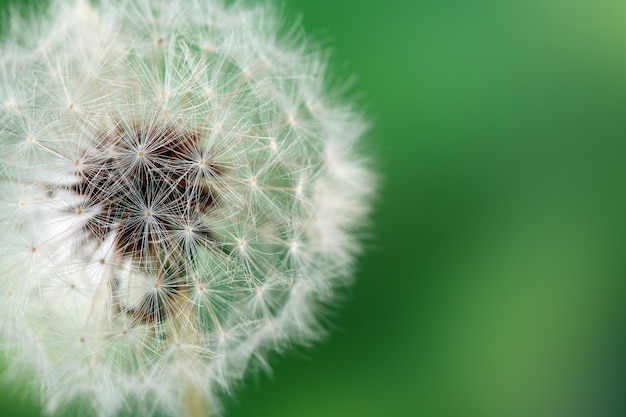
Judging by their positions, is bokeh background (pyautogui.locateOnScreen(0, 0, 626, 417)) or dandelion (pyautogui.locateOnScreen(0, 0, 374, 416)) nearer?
dandelion (pyautogui.locateOnScreen(0, 0, 374, 416))

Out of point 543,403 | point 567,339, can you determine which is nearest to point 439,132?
point 567,339

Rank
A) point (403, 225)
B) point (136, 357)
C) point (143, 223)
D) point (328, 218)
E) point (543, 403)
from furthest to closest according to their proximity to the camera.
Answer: point (403, 225) < point (543, 403) < point (328, 218) < point (136, 357) < point (143, 223)

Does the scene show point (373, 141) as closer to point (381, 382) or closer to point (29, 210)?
point (381, 382)

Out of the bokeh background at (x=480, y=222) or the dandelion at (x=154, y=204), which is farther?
the bokeh background at (x=480, y=222)

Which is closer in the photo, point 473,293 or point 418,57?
point 473,293

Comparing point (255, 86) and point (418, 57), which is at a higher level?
point (418, 57)
